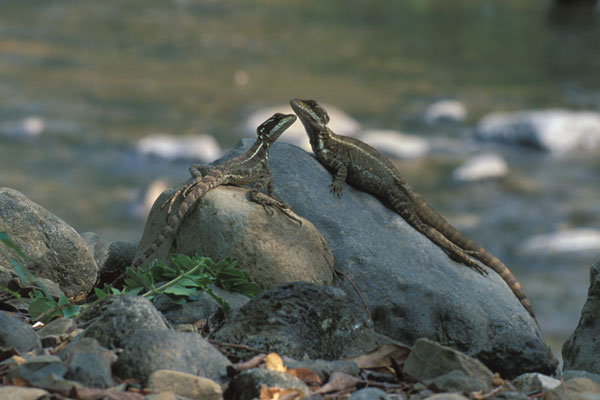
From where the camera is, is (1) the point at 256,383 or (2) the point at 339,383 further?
(2) the point at 339,383

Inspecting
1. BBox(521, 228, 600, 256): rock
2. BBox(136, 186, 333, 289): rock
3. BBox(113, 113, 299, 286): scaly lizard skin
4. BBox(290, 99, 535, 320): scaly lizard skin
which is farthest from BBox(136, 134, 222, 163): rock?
BBox(136, 186, 333, 289): rock

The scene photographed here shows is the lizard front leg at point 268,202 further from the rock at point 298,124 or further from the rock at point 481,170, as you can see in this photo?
the rock at point 298,124

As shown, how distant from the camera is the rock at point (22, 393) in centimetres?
295

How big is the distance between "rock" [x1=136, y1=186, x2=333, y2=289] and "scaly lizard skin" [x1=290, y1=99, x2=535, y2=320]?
3.24 ft

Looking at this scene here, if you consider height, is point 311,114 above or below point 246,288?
above

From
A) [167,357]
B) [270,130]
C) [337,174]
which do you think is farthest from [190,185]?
[167,357]

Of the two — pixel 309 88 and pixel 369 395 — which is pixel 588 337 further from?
pixel 309 88

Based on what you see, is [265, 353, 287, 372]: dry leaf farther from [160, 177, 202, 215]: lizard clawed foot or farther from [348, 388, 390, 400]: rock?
[160, 177, 202, 215]: lizard clawed foot

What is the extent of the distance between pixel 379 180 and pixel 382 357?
228 cm

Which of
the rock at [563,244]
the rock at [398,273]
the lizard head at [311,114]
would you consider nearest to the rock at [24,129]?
the rock at [563,244]

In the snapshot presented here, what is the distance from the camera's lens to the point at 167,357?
3293mm

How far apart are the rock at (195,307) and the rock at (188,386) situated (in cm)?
91

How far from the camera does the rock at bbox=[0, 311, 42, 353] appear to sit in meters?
3.51

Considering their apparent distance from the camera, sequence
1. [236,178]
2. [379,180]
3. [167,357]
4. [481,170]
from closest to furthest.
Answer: [167,357], [236,178], [379,180], [481,170]
